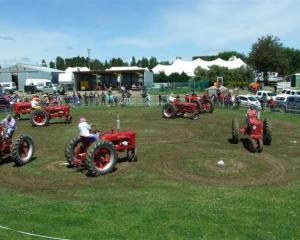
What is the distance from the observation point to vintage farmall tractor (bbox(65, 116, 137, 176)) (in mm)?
13719

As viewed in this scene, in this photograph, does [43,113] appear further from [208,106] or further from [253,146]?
[253,146]

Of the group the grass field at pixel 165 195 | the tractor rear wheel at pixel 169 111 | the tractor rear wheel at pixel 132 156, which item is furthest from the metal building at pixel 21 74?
the tractor rear wheel at pixel 132 156

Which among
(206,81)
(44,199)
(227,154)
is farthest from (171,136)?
(206,81)

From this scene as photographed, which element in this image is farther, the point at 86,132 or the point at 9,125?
the point at 9,125

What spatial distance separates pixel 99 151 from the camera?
46.0ft

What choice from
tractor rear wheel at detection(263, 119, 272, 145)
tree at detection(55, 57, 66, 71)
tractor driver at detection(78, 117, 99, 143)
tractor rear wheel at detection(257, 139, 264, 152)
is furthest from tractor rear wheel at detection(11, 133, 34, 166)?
tree at detection(55, 57, 66, 71)

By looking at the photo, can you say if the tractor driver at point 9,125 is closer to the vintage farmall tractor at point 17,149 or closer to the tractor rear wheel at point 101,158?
the vintage farmall tractor at point 17,149

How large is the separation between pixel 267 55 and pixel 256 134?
63147mm

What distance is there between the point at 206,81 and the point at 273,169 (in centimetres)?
5653

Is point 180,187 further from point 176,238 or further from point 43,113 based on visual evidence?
point 43,113

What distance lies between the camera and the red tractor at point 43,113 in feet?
87.3

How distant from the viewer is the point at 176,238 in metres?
8.83

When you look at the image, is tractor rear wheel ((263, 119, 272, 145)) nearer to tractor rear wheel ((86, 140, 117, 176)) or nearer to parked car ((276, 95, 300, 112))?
tractor rear wheel ((86, 140, 117, 176))

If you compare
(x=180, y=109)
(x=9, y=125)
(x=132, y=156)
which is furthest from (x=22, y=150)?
(x=180, y=109)
